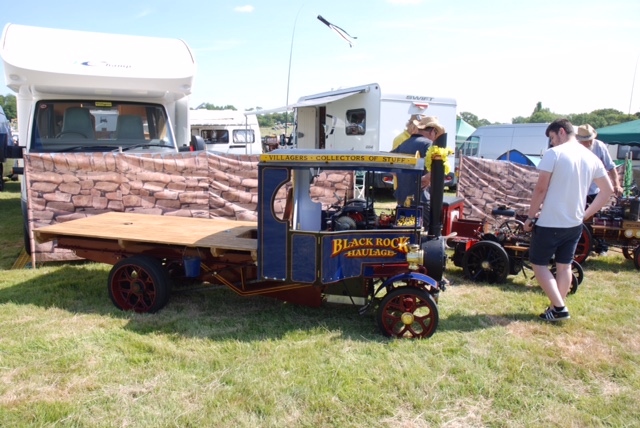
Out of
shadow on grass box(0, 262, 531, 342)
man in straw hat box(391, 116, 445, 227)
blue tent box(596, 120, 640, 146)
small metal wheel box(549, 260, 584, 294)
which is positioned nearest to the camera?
shadow on grass box(0, 262, 531, 342)

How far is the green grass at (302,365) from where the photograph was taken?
126 inches

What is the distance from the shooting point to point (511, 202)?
9.77 metres

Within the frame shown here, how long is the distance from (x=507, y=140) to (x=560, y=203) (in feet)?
63.6

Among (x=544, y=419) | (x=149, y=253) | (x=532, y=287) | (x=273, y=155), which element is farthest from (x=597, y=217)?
(x=149, y=253)

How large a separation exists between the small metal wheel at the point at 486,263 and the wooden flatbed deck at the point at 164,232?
261cm

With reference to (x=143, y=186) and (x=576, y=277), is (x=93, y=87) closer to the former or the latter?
(x=143, y=186)

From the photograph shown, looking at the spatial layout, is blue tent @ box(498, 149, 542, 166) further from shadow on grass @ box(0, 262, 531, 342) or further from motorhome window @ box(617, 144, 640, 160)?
shadow on grass @ box(0, 262, 531, 342)

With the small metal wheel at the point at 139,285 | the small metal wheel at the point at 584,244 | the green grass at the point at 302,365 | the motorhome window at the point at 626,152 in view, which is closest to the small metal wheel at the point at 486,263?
the green grass at the point at 302,365

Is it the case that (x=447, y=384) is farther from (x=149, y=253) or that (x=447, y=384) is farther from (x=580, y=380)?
(x=149, y=253)

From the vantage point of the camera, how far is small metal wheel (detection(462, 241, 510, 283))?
586cm

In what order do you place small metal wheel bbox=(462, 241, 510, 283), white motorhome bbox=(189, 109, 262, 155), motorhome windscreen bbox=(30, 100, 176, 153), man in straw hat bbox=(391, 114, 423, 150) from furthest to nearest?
white motorhome bbox=(189, 109, 262, 155)
motorhome windscreen bbox=(30, 100, 176, 153)
man in straw hat bbox=(391, 114, 423, 150)
small metal wheel bbox=(462, 241, 510, 283)

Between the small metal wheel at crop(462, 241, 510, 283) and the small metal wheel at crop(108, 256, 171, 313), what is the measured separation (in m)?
3.46

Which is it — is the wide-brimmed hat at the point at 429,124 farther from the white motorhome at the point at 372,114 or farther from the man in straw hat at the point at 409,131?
the white motorhome at the point at 372,114

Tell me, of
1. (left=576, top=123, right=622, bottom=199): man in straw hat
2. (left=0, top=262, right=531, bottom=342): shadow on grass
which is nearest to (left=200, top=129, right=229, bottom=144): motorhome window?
(left=0, top=262, right=531, bottom=342): shadow on grass
